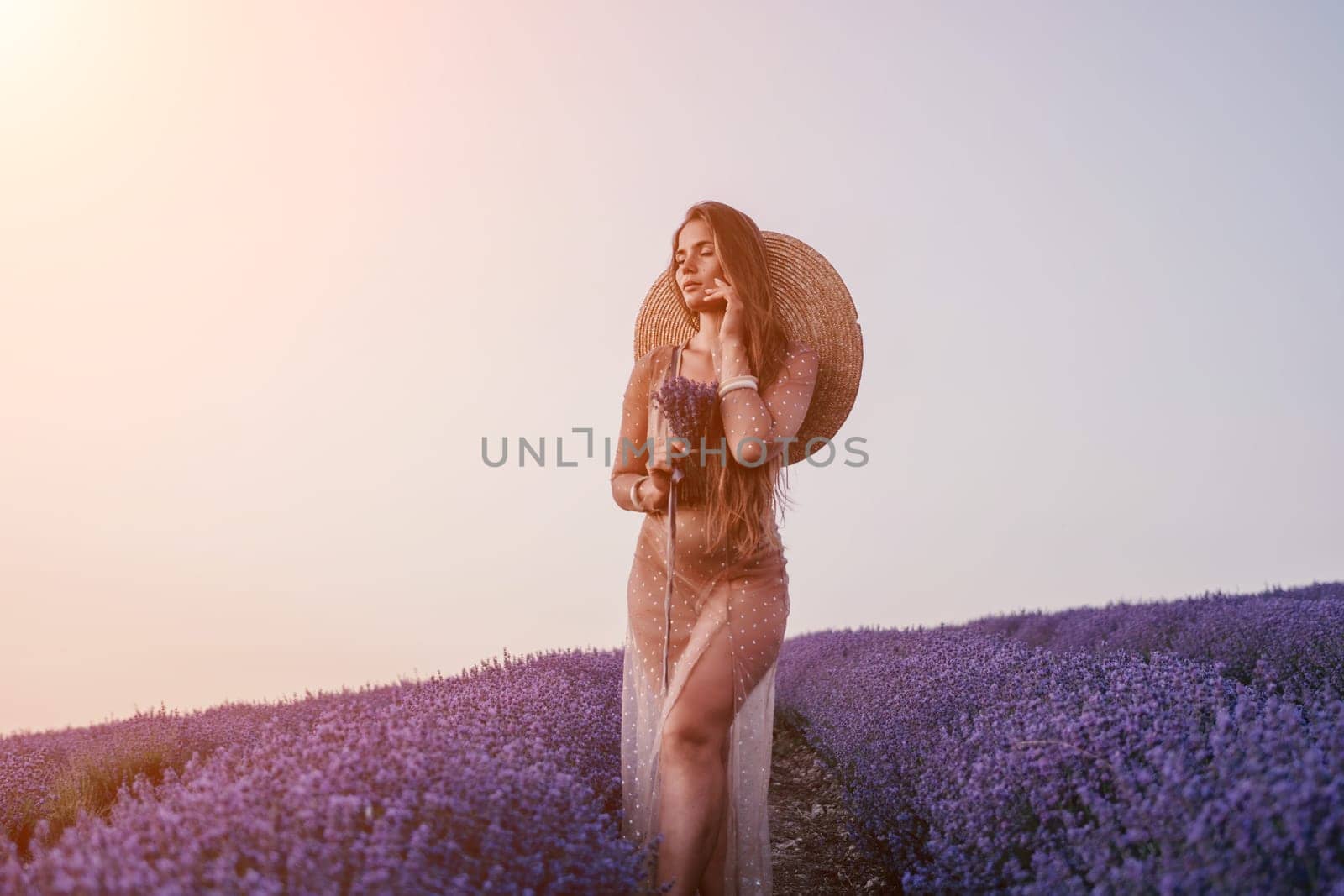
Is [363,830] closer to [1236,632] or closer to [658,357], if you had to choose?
[658,357]

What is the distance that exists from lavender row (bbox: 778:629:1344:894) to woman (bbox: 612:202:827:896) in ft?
2.00

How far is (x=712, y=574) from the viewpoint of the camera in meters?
2.86

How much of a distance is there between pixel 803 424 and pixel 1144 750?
1.59 metres

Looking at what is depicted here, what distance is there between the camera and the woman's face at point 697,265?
9.89ft

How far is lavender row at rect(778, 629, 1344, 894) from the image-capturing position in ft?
5.52

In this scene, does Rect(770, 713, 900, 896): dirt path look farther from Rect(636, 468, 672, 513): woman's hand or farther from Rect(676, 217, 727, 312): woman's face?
Rect(676, 217, 727, 312): woman's face

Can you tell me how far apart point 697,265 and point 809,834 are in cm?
306

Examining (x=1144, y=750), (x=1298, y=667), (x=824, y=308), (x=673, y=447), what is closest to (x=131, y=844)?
(x=673, y=447)

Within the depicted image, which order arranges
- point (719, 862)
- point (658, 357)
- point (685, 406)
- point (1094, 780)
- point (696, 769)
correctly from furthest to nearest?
point (658, 357) → point (719, 862) → point (685, 406) → point (696, 769) → point (1094, 780)

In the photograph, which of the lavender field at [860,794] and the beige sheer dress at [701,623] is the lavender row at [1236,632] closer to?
the lavender field at [860,794]

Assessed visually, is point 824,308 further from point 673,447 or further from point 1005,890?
point 1005,890

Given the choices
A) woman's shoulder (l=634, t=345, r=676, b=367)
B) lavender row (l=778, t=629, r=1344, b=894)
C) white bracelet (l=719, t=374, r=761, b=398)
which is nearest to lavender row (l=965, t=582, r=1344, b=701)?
lavender row (l=778, t=629, r=1344, b=894)

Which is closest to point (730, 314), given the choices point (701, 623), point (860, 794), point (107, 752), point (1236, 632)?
point (701, 623)

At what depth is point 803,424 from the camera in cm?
344
